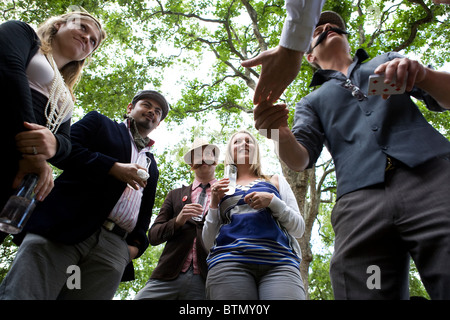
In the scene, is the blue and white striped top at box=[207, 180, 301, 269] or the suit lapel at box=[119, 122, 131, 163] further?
the suit lapel at box=[119, 122, 131, 163]

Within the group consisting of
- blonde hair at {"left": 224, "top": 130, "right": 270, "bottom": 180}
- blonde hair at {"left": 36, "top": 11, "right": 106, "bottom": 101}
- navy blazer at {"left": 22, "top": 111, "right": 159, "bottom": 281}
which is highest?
blonde hair at {"left": 36, "top": 11, "right": 106, "bottom": 101}

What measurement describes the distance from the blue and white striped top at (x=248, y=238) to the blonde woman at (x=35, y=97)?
122cm

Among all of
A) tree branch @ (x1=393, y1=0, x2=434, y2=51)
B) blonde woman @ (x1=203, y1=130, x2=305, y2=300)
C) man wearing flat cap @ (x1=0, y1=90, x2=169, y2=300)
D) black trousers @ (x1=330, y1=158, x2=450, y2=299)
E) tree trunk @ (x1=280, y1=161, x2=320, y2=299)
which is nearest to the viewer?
black trousers @ (x1=330, y1=158, x2=450, y2=299)

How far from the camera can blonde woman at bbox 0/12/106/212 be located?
1.58 metres

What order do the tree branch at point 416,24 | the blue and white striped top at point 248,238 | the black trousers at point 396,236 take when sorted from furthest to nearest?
the tree branch at point 416,24, the blue and white striped top at point 248,238, the black trousers at point 396,236

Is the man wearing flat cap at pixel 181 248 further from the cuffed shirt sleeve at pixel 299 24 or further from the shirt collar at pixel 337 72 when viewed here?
the cuffed shirt sleeve at pixel 299 24

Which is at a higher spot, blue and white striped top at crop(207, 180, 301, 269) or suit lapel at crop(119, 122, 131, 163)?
suit lapel at crop(119, 122, 131, 163)

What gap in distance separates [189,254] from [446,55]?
1144 centimetres

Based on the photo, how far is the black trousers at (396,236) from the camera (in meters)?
1.25

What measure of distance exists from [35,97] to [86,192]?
770mm

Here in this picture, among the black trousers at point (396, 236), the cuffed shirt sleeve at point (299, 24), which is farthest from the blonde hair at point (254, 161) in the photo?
the cuffed shirt sleeve at point (299, 24)

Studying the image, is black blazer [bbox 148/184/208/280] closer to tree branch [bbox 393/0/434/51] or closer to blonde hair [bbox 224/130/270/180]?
blonde hair [bbox 224/130/270/180]

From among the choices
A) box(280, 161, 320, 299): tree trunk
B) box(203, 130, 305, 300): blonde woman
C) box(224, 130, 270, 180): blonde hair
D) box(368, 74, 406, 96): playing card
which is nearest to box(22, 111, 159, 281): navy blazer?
box(203, 130, 305, 300): blonde woman

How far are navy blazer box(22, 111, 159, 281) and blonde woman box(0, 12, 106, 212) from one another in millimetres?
343
